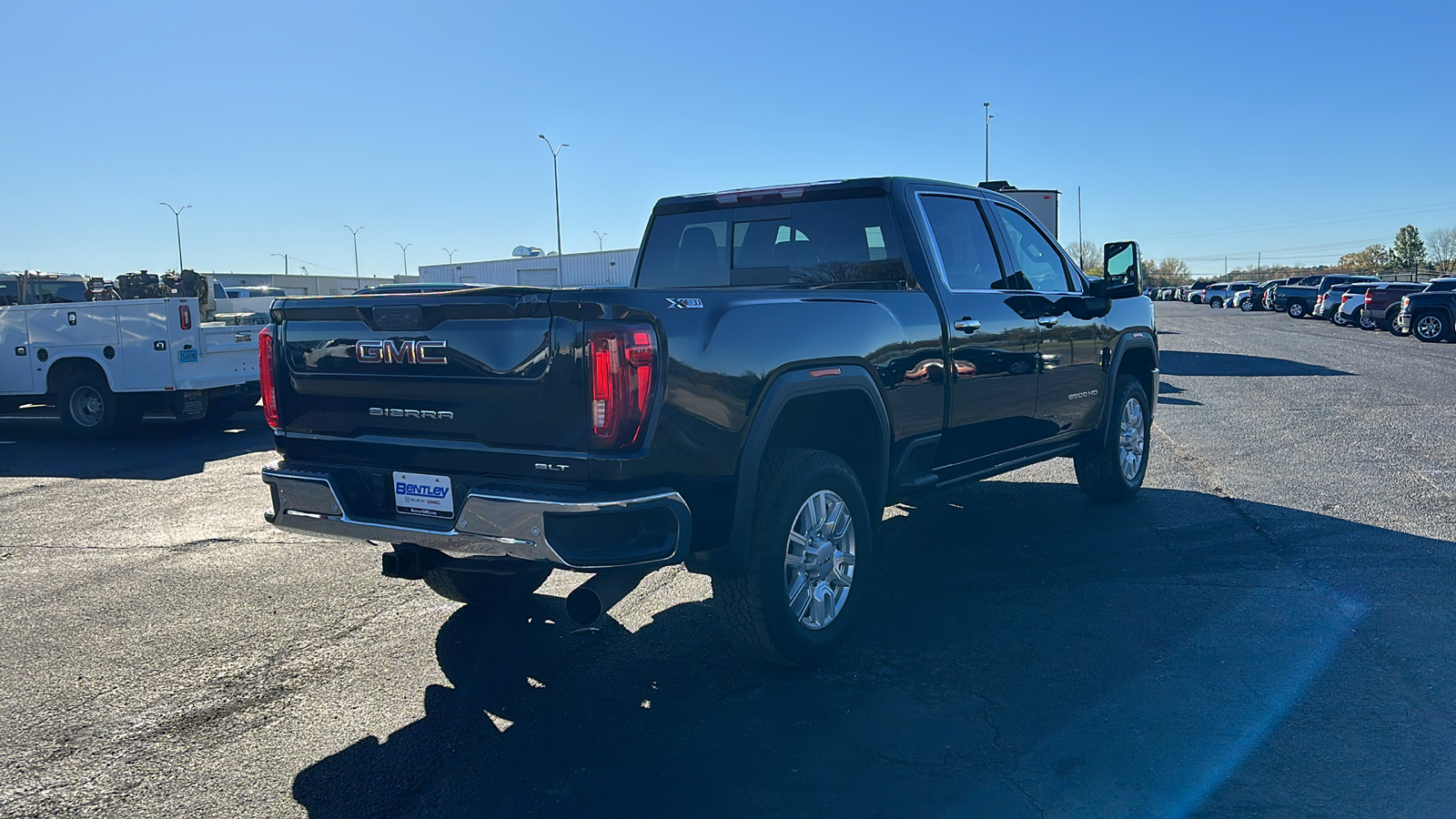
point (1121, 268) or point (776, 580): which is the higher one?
point (1121, 268)

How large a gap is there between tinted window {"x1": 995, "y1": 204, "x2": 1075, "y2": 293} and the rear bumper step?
3.36 m

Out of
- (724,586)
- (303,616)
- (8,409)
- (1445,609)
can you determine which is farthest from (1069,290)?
(8,409)

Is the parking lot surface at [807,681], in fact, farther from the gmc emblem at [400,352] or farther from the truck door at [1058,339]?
the gmc emblem at [400,352]

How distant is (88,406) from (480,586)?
996 cm

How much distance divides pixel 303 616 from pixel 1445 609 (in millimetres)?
5448

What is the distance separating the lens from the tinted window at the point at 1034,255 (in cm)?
626

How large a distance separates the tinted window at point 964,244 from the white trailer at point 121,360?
9664 millimetres

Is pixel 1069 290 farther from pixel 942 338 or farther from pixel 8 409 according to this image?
pixel 8 409

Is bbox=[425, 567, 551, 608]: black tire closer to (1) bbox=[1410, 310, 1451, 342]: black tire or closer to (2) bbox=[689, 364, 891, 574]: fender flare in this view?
(2) bbox=[689, 364, 891, 574]: fender flare

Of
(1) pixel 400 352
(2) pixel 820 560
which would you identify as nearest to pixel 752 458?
(2) pixel 820 560

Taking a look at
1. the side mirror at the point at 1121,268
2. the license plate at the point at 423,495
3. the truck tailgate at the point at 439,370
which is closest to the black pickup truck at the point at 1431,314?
the side mirror at the point at 1121,268

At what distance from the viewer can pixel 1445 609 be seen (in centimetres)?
494

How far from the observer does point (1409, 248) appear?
326ft

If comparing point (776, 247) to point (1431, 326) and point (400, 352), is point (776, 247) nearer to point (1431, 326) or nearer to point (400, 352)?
point (400, 352)
